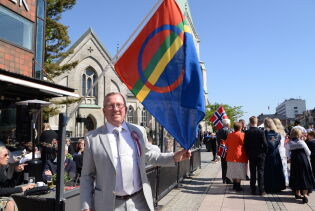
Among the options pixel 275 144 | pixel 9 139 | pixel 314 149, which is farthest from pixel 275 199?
pixel 9 139

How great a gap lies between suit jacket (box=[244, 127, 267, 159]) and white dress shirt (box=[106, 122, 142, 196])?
618cm

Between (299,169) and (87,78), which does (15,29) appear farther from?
(87,78)

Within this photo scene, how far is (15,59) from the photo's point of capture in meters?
11.4

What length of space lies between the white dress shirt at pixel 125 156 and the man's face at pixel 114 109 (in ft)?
0.20

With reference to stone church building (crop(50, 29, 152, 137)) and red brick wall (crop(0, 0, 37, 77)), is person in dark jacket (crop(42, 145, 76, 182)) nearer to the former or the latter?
red brick wall (crop(0, 0, 37, 77))

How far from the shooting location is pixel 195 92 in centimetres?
354

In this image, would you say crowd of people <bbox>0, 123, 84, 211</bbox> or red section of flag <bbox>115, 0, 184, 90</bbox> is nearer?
red section of flag <bbox>115, 0, 184, 90</bbox>

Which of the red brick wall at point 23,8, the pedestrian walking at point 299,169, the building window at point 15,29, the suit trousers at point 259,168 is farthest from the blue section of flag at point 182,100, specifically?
the red brick wall at point 23,8

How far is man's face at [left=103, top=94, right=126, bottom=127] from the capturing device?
111 inches

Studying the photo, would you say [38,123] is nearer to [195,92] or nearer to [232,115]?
[195,92]

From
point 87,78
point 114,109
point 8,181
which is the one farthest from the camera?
point 87,78

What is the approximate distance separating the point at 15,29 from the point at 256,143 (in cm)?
949

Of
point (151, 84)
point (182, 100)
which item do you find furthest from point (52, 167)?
point (182, 100)

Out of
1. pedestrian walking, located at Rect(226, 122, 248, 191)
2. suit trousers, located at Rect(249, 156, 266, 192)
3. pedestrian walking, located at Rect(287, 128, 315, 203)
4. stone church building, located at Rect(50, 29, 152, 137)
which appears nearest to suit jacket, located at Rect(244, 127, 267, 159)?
suit trousers, located at Rect(249, 156, 266, 192)
